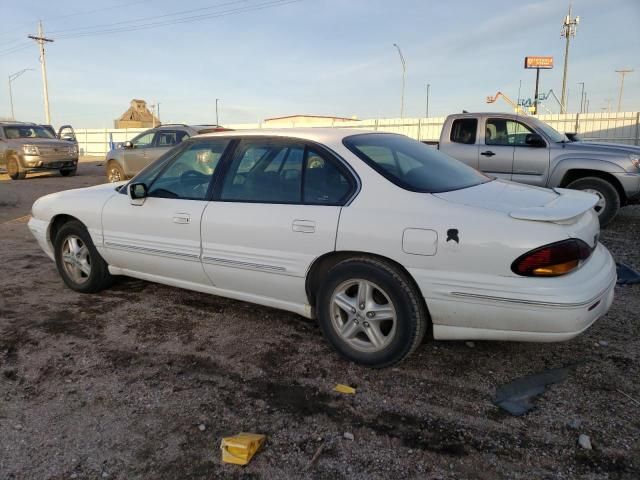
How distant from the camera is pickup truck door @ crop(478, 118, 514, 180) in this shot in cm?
822

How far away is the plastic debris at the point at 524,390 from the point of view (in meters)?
2.77

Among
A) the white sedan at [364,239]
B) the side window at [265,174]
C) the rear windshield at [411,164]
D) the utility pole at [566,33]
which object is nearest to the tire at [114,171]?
the white sedan at [364,239]

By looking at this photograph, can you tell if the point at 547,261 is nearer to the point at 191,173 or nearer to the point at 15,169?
the point at 191,173

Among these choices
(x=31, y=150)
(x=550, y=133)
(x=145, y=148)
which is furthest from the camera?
(x=31, y=150)

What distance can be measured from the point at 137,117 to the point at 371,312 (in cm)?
5608

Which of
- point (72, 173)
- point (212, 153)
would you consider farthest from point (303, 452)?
point (72, 173)

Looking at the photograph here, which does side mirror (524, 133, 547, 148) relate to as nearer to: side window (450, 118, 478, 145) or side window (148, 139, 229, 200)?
side window (450, 118, 478, 145)

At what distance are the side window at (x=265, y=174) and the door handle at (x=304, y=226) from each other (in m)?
0.18

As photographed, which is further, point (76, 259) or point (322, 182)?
point (76, 259)

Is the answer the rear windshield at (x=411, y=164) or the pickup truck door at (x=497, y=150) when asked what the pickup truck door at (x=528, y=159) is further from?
the rear windshield at (x=411, y=164)

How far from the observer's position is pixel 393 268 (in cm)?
297

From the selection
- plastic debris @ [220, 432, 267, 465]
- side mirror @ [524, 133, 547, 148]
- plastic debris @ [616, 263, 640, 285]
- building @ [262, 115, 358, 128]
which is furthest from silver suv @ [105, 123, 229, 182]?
building @ [262, 115, 358, 128]

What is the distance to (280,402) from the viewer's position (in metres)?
2.83

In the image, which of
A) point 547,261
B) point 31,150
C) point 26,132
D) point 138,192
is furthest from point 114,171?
point 547,261
